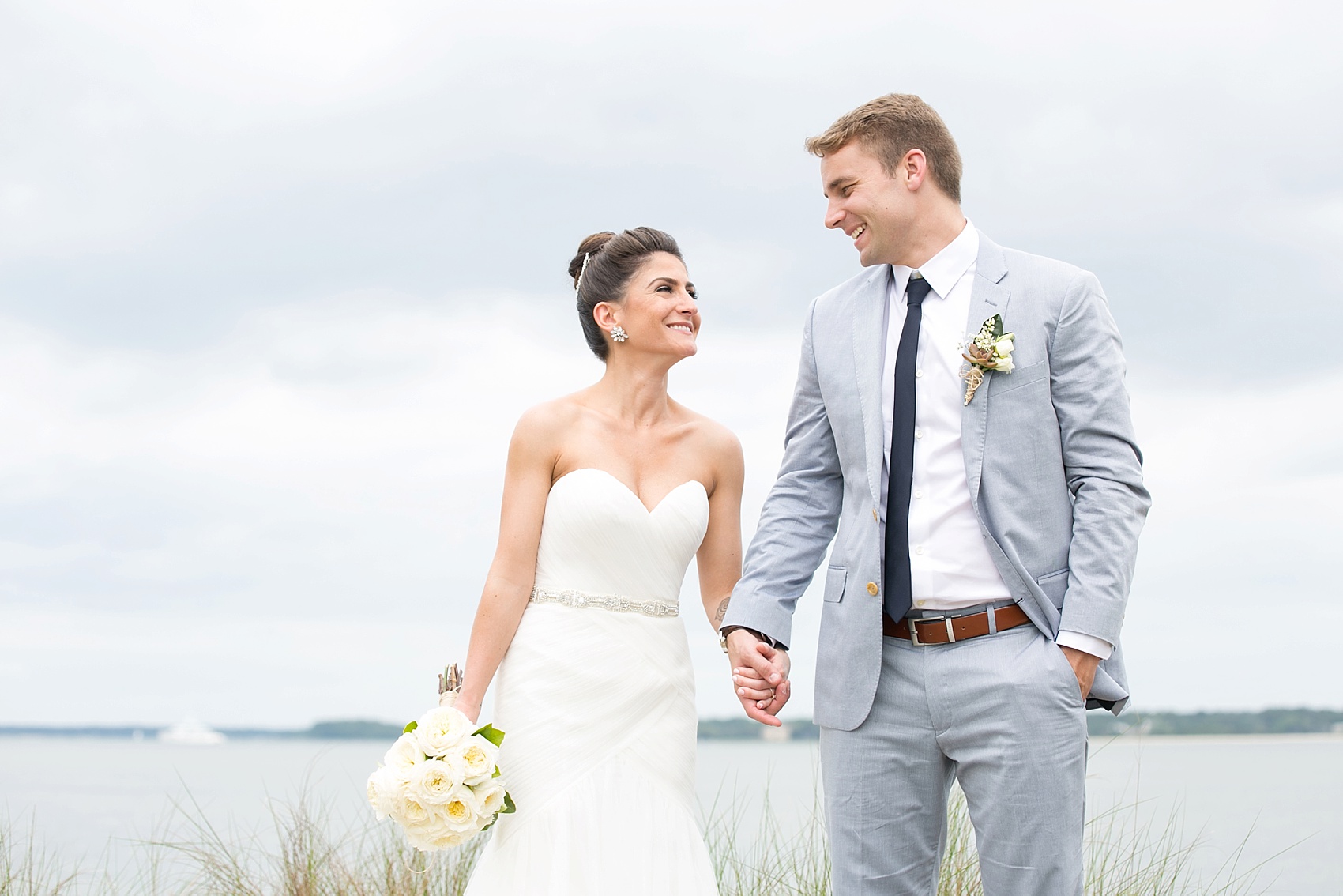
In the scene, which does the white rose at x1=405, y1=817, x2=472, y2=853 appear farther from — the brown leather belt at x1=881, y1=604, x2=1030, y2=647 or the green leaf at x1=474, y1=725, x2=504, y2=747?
the brown leather belt at x1=881, y1=604, x2=1030, y2=647

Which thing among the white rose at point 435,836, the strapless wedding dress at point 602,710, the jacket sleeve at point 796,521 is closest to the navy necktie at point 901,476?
the jacket sleeve at point 796,521

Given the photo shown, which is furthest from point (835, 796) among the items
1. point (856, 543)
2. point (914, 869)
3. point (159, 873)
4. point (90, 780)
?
point (90, 780)

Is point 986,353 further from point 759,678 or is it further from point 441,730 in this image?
point 441,730

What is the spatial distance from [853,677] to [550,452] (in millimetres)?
1397

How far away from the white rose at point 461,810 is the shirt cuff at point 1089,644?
5.64 ft

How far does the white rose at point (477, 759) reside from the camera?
140 inches

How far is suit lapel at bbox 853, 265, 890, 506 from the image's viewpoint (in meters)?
3.19

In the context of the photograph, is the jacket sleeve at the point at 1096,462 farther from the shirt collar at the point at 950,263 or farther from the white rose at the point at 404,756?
the white rose at the point at 404,756

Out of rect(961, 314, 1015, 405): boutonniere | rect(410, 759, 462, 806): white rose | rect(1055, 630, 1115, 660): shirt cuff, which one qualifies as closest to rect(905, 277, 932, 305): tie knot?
rect(961, 314, 1015, 405): boutonniere

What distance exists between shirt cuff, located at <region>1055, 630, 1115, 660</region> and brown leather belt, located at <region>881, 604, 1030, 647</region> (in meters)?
0.11

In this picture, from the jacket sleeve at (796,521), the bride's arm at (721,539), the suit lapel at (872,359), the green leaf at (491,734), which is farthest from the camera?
the bride's arm at (721,539)

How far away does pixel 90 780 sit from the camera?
29156mm

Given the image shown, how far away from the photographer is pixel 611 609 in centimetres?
399

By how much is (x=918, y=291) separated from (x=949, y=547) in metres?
0.73
